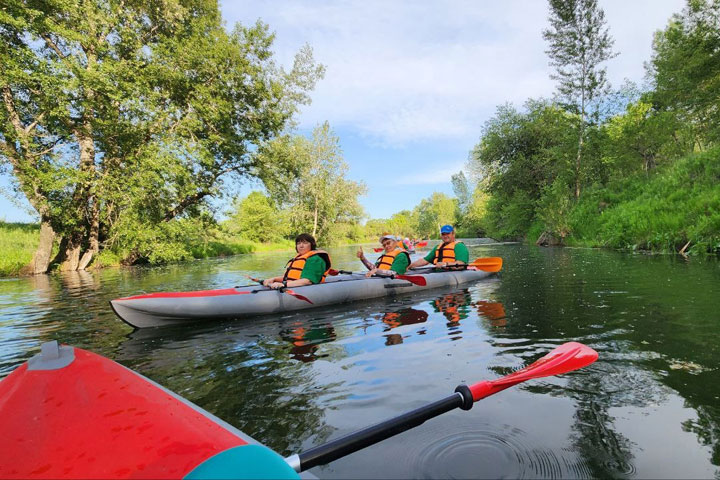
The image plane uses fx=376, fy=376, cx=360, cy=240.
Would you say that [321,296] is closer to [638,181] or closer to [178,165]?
[178,165]

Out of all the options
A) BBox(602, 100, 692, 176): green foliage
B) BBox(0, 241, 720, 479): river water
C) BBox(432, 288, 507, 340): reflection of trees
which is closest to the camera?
BBox(0, 241, 720, 479): river water

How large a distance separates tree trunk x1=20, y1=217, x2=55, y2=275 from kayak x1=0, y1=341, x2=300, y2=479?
1545cm

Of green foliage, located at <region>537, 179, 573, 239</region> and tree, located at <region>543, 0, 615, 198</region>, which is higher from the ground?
tree, located at <region>543, 0, 615, 198</region>

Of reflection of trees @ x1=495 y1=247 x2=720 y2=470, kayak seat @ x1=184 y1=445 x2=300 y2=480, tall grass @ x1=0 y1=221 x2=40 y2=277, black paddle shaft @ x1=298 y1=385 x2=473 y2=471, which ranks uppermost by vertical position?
tall grass @ x1=0 y1=221 x2=40 y2=277

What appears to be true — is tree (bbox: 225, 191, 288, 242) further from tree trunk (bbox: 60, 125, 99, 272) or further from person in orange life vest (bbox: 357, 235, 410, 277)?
person in orange life vest (bbox: 357, 235, 410, 277)

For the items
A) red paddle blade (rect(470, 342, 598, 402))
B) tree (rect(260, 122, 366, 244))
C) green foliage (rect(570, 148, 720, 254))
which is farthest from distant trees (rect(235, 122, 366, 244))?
red paddle blade (rect(470, 342, 598, 402))

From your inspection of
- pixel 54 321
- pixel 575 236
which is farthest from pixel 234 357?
pixel 575 236

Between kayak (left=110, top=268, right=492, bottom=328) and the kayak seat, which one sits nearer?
Result: the kayak seat

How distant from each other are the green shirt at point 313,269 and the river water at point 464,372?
0.62m

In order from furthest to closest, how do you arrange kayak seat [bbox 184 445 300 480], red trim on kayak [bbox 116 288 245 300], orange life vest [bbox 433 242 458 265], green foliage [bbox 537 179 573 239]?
1. green foliage [bbox 537 179 573 239]
2. orange life vest [bbox 433 242 458 265]
3. red trim on kayak [bbox 116 288 245 300]
4. kayak seat [bbox 184 445 300 480]

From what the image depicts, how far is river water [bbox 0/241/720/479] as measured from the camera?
75.2 inches

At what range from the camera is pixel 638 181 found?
1700cm

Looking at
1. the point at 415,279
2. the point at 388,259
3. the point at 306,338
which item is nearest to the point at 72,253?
the point at 388,259

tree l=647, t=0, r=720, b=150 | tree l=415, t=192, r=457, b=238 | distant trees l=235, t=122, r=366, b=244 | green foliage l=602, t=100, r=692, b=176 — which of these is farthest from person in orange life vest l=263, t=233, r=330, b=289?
tree l=415, t=192, r=457, b=238
